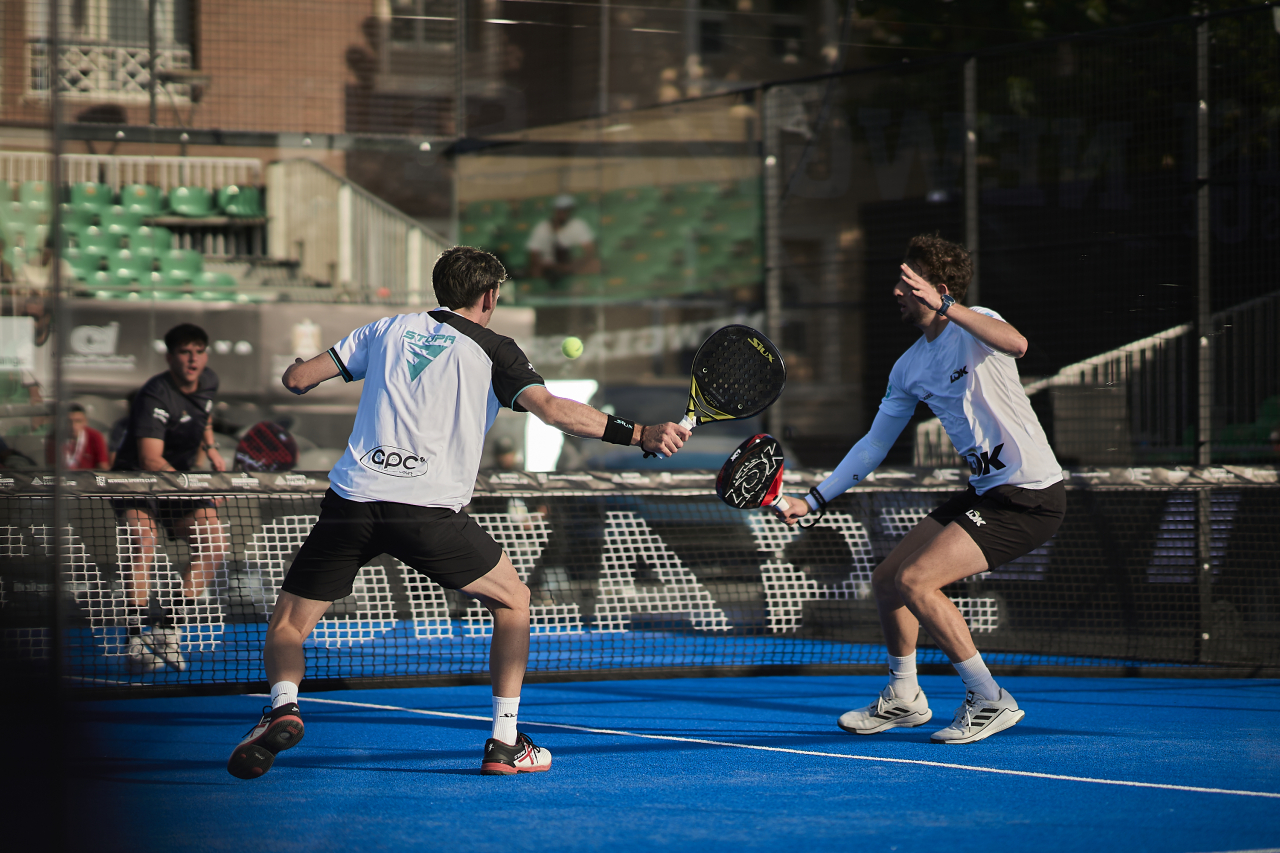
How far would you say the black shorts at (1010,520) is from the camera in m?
5.27

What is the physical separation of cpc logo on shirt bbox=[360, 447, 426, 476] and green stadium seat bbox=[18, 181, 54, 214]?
134 centimetres

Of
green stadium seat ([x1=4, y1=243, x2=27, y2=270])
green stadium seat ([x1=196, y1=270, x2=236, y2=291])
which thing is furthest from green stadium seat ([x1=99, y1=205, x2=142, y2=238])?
green stadium seat ([x1=4, y1=243, x2=27, y2=270])

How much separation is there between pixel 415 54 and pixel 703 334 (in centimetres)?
455

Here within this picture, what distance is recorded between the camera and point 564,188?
15.6 m

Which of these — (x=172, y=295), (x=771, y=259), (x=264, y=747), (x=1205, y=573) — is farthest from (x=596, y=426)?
(x=172, y=295)

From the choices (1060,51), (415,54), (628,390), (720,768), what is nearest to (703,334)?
(628,390)

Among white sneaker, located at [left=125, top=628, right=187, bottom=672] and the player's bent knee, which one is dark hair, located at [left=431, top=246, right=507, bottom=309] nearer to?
the player's bent knee

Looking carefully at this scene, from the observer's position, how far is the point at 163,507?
275 inches

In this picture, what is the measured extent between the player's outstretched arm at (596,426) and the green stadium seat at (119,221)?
37.2 feet

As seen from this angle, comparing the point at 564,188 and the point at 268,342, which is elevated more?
the point at 564,188

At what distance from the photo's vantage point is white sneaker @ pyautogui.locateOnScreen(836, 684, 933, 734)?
562 centimetres

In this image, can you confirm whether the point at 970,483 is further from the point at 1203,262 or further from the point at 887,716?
the point at 1203,262

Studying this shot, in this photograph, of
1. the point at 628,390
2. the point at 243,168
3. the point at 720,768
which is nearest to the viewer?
the point at 720,768

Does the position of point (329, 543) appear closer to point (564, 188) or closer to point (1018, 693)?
point (1018, 693)
